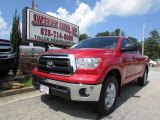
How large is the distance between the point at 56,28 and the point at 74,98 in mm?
7375

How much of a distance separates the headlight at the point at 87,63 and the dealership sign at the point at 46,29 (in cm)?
557

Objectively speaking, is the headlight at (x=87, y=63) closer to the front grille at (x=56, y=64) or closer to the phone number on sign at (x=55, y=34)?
the front grille at (x=56, y=64)

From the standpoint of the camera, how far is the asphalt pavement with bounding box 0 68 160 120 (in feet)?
14.5

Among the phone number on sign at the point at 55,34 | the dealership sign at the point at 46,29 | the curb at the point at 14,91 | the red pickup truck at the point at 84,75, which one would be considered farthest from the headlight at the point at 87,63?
the phone number on sign at the point at 55,34

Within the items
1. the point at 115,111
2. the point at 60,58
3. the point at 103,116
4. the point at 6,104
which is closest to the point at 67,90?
the point at 60,58

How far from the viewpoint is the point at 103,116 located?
454 centimetres

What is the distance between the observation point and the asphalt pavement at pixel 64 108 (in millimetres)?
4418

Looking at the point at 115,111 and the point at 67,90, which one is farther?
the point at 115,111

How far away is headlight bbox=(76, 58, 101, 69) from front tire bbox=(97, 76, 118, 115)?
19.6 inches

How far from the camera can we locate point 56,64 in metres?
4.45

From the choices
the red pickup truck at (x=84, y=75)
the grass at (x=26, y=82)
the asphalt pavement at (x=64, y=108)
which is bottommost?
the asphalt pavement at (x=64, y=108)

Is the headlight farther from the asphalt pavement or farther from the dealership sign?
the dealership sign

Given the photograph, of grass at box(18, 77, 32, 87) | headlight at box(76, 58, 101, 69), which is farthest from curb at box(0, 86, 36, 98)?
headlight at box(76, 58, 101, 69)

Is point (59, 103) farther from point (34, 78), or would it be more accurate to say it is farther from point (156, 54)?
point (156, 54)
